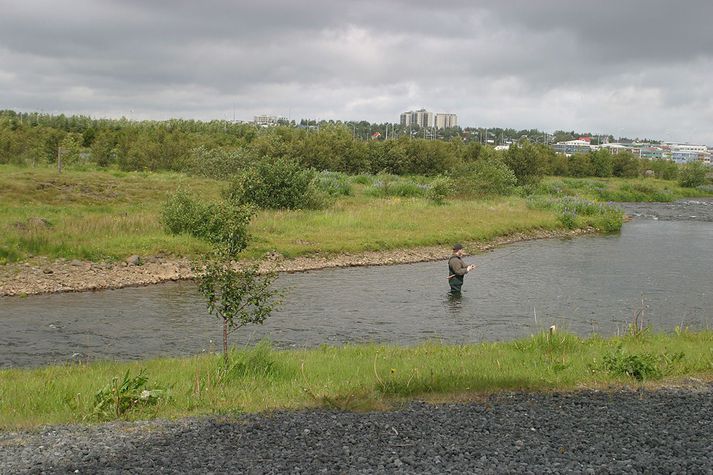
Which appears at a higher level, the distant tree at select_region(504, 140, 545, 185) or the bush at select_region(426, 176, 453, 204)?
the distant tree at select_region(504, 140, 545, 185)

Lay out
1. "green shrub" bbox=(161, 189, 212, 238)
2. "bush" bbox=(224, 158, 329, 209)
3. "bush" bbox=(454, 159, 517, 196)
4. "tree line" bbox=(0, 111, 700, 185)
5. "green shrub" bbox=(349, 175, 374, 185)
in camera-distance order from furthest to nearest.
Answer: "green shrub" bbox=(349, 175, 374, 185) → "tree line" bbox=(0, 111, 700, 185) → "bush" bbox=(454, 159, 517, 196) → "bush" bbox=(224, 158, 329, 209) → "green shrub" bbox=(161, 189, 212, 238)

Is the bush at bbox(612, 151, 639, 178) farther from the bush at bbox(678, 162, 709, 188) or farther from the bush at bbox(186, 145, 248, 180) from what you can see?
the bush at bbox(186, 145, 248, 180)

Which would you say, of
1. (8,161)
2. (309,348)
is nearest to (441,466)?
(309,348)

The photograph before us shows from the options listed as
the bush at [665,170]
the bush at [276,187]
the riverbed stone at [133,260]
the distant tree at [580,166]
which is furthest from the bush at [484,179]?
the bush at [665,170]

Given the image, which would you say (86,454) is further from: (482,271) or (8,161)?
(8,161)

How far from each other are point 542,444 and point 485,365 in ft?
15.2

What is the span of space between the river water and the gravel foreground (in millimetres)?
8723

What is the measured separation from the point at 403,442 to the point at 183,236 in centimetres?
2590

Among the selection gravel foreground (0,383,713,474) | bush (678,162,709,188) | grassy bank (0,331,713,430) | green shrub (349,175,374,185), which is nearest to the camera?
gravel foreground (0,383,713,474)

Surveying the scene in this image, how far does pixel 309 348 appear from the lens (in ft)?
60.7

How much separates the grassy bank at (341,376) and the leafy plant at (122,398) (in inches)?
1.7

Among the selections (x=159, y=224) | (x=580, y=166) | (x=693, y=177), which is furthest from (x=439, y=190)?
(x=580, y=166)

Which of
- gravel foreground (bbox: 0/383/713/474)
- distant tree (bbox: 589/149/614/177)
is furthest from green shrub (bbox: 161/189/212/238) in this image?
distant tree (bbox: 589/149/614/177)

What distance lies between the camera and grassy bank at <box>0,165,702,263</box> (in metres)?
31.1
